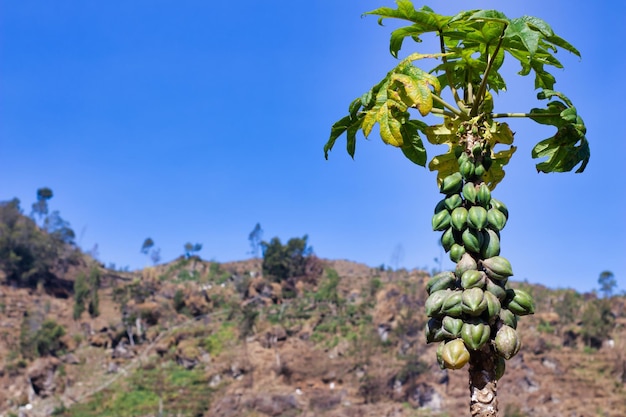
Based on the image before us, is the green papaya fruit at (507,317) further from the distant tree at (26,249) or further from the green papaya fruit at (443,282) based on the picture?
the distant tree at (26,249)

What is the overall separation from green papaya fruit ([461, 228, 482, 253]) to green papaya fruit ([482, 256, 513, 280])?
0.05 m

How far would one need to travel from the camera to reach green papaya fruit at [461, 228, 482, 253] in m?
1.91

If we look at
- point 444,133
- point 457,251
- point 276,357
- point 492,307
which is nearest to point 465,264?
point 457,251

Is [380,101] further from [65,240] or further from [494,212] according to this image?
[65,240]

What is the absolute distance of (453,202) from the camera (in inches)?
78.7

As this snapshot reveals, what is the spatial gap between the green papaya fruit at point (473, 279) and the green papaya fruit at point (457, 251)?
84 mm

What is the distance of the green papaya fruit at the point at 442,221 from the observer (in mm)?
2002

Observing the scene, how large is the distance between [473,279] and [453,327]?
155 millimetres

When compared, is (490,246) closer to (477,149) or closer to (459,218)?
(459,218)

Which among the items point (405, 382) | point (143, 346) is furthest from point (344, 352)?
point (143, 346)

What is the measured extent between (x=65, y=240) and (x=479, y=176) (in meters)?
45.5

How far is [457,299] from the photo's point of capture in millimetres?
1892

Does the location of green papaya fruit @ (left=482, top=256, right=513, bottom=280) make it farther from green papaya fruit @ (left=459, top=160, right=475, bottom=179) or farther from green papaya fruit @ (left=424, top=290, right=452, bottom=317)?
green papaya fruit @ (left=459, top=160, right=475, bottom=179)

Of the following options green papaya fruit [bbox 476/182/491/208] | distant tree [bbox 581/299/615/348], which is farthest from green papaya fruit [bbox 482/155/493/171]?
distant tree [bbox 581/299/615/348]
